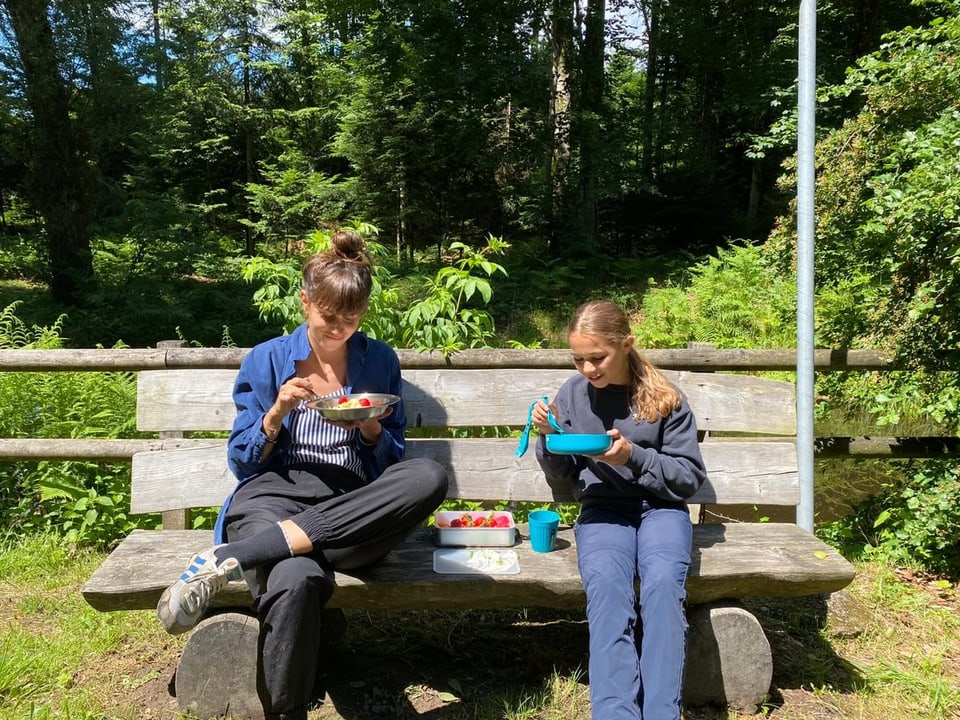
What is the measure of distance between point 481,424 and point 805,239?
1.70 meters

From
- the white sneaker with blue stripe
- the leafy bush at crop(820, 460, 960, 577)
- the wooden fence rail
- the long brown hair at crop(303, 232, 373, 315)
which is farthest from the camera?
the leafy bush at crop(820, 460, 960, 577)

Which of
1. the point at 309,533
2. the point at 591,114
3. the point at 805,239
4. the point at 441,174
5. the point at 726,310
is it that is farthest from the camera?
the point at 441,174

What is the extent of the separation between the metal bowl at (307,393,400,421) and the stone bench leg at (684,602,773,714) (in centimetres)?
149

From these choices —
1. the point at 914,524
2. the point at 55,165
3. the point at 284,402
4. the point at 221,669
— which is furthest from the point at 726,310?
the point at 55,165

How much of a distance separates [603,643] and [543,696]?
61cm

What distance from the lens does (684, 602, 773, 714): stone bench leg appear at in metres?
2.76

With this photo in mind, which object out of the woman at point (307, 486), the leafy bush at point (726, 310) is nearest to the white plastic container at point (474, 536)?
the woman at point (307, 486)

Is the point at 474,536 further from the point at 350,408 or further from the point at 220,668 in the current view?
the point at 220,668

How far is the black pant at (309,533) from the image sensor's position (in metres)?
2.28

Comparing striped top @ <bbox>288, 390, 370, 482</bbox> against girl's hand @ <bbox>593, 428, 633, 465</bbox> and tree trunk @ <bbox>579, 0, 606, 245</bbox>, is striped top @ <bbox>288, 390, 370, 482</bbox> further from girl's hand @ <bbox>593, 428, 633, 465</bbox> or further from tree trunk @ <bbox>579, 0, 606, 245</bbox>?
tree trunk @ <bbox>579, 0, 606, 245</bbox>

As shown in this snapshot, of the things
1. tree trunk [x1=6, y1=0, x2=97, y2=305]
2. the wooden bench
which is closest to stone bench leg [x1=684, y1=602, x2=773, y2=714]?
the wooden bench

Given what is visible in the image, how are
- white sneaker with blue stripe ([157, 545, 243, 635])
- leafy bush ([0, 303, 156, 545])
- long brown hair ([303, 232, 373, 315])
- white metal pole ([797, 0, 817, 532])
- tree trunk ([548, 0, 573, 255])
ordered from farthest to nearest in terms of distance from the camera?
tree trunk ([548, 0, 573, 255]) → leafy bush ([0, 303, 156, 545]) → white metal pole ([797, 0, 817, 532]) → long brown hair ([303, 232, 373, 315]) → white sneaker with blue stripe ([157, 545, 243, 635])

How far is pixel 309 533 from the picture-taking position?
243 centimetres

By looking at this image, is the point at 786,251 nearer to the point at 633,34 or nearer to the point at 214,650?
the point at 214,650
